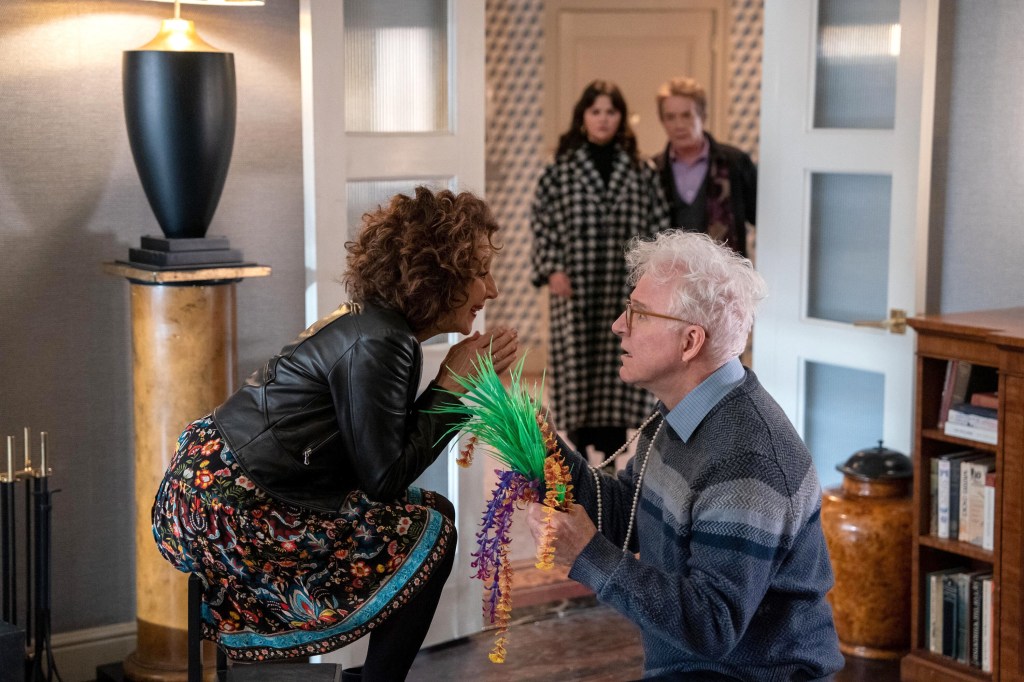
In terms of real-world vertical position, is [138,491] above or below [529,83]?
below

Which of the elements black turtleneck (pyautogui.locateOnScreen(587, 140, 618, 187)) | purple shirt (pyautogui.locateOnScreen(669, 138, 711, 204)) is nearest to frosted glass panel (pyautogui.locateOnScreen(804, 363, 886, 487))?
purple shirt (pyautogui.locateOnScreen(669, 138, 711, 204))

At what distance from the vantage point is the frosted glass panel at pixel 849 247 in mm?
4000

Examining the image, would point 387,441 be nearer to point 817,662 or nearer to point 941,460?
point 817,662

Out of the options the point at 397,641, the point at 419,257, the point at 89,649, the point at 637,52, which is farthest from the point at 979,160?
the point at 637,52

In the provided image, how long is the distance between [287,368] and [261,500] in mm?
279

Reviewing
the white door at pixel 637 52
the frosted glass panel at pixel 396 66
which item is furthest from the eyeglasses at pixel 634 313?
the white door at pixel 637 52

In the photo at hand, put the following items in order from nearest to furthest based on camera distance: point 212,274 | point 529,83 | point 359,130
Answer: point 212,274
point 359,130
point 529,83

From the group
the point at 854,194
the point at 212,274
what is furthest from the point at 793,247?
the point at 212,274

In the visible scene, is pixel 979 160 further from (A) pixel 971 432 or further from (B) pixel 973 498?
(B) pixel 973 498

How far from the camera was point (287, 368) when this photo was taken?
8.57 feet

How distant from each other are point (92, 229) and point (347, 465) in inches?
50.6

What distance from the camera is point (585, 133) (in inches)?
191

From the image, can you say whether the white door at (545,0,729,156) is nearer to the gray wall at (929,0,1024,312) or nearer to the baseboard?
the gray wall at (929,0,1024,312)

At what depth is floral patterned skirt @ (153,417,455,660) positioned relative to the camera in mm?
2602
